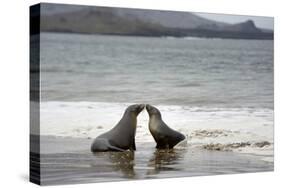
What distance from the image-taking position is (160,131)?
9.79 metres

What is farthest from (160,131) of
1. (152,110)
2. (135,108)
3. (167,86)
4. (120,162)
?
(120,162)

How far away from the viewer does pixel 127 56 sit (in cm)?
962

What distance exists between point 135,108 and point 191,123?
754 mm

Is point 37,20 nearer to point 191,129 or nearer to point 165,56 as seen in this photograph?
point 165,56

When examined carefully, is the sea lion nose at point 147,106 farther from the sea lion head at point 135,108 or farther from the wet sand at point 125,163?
the wet sand at point 125,163

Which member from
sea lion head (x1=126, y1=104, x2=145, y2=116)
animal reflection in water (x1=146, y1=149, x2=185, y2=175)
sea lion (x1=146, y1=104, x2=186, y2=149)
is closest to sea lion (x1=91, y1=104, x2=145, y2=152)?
sea lion head (x1=126, y1=104, x2=145, y2=116)

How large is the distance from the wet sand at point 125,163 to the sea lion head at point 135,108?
379 mm

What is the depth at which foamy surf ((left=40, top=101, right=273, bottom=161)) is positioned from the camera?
924 cm

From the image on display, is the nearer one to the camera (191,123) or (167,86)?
(167,86)

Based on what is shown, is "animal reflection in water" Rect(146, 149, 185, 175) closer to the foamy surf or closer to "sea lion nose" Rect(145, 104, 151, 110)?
the foamy surf

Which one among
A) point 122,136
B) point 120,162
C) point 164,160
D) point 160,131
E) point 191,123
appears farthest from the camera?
point 191,123

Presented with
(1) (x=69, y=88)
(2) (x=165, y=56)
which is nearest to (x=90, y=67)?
(1) (x=69, y=88)

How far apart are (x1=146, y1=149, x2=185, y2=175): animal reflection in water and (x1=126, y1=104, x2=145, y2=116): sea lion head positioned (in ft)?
1.69

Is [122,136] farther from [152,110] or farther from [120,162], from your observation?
[152,110]
